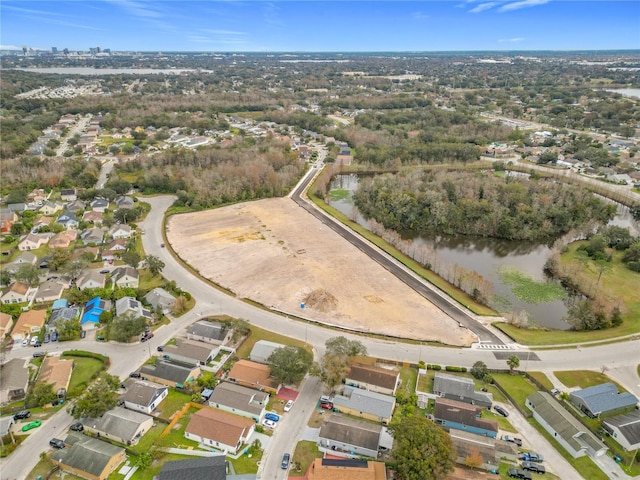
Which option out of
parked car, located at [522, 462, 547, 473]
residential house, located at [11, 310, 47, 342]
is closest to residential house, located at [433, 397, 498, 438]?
parked car, located at [522, 462, 547, 473]

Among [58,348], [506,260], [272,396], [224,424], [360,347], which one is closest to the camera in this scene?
[224,424]

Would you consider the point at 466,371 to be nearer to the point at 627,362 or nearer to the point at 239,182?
the point at 627,362

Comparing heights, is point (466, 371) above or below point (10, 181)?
below

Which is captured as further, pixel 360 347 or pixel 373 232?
pixel 373 232

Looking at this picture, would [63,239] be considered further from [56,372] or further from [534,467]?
[534,467]

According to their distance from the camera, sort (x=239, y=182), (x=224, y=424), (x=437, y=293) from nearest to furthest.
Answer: (x=224, y=424)
(x=437, y=293)
(x=239, y=182)

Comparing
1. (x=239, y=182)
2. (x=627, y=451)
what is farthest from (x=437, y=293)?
(x=239, y=182)

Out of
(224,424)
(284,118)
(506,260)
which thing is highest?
(284,118)
